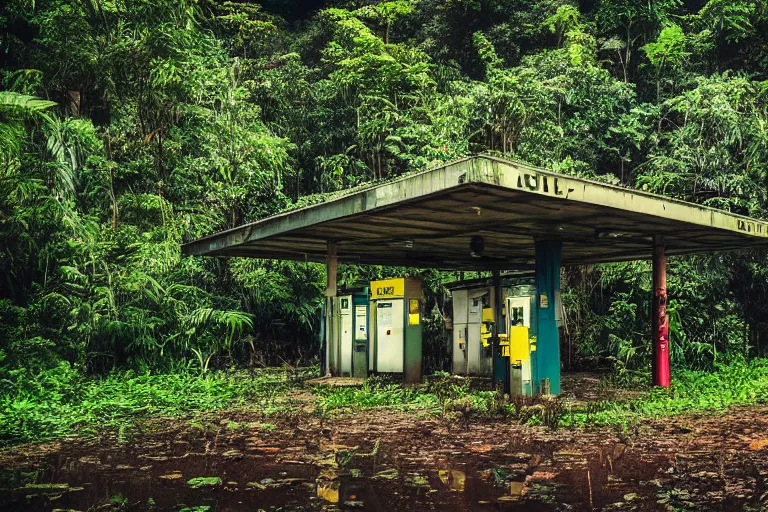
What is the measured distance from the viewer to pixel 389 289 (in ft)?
48.4

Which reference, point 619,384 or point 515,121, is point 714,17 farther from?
point 619,384

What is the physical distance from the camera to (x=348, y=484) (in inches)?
232

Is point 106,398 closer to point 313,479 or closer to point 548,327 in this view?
point 313,479

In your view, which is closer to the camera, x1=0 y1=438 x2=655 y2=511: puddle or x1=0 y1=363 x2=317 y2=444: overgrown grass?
x1=0 y1=438 x2=655 y2=511: puddle

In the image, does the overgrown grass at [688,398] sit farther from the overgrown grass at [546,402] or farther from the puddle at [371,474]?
the puddle at [371,474]

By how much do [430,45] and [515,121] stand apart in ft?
33.9

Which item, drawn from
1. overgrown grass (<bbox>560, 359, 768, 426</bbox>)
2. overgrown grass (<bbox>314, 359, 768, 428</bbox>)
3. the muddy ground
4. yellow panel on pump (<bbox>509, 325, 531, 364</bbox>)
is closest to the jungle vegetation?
overgrown grass (<bbox>560, 359, 768, 426</bbox>)

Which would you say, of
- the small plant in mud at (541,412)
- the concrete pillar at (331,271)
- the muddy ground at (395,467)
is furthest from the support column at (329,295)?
the muddy ground at (395,467)

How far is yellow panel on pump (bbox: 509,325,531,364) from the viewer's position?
39.5ft

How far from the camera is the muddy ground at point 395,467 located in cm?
530

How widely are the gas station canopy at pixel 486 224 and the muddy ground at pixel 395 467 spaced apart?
2919 mm

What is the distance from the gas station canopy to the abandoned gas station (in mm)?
24

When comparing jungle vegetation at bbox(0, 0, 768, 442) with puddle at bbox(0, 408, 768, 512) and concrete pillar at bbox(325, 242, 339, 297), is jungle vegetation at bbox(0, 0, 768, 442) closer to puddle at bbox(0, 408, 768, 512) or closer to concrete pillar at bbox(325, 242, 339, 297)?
concrete pillar at bbox(325, 242, 339, 297)

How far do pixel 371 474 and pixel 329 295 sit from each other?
8454mm
